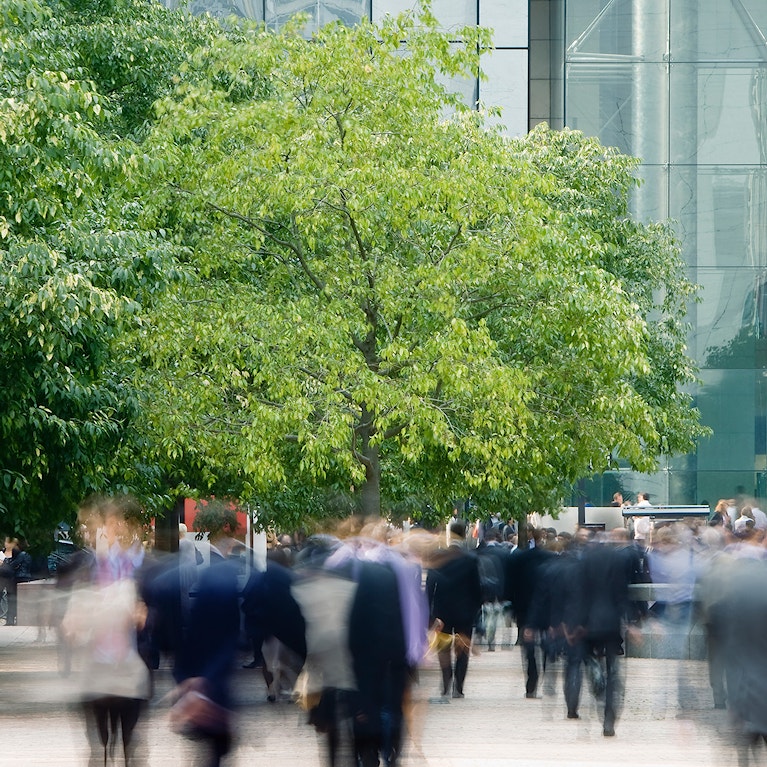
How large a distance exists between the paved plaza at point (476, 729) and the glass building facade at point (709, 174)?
57.6 ft

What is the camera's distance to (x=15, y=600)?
34969 mm

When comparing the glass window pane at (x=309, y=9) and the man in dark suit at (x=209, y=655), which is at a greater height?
the glass window pane at (x=309, y=9)

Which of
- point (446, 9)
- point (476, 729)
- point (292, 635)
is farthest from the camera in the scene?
point (446, 9)

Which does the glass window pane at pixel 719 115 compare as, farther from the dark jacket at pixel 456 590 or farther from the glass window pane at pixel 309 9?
the dark jacket at pixel 456 590

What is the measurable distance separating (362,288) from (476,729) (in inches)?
278

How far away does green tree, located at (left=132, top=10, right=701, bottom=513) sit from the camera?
19.8 meters

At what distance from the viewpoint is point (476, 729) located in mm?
14984

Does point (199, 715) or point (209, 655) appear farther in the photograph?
point (209, 655)

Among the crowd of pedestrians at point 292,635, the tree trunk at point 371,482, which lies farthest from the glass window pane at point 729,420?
the crowd of pedestrians at point 292,635

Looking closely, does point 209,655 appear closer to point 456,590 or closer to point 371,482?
point 456,590

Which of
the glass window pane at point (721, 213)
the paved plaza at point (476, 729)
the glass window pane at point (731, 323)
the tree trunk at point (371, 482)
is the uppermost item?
the glass window pane at point (721, 213)

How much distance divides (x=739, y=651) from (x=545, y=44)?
1597 inches

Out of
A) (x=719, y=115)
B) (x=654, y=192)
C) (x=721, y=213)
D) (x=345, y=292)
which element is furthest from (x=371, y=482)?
(x=719, y=115)

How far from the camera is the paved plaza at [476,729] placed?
12.9m
